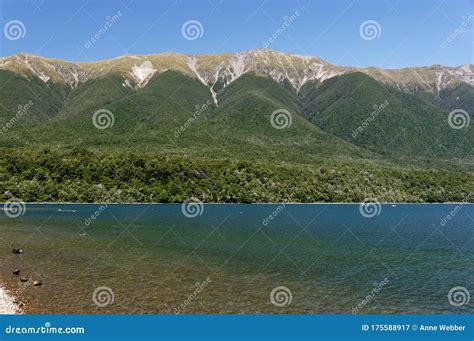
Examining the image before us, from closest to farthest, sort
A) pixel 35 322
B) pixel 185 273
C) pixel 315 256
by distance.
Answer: pixel 35 322
pixel 185 273
pixel 315 256

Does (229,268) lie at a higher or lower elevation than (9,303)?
higher

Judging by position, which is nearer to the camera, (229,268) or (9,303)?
(9,303)

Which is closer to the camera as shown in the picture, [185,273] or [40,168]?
[185,273]

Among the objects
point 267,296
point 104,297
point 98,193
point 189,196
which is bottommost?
point 98,193

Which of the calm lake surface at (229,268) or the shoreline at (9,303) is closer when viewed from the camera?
the shoreline at (9,303)

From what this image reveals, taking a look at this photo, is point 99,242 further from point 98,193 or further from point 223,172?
point 223,172

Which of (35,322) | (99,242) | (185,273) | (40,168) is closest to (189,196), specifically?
(40,168)

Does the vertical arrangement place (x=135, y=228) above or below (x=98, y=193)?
above

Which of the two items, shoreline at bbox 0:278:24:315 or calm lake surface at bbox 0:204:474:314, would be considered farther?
calm lake surface at bbox 0:204:474:314
